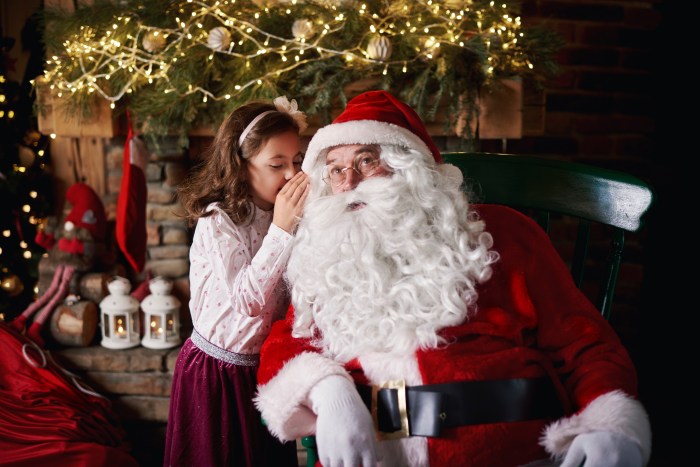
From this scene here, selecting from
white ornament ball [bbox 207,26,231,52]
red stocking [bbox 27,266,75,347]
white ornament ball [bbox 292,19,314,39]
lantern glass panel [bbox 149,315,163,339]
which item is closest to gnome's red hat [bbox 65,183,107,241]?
red stocking [bbox 27,266,75,347]

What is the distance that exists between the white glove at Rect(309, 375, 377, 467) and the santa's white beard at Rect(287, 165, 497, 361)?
0.55ft

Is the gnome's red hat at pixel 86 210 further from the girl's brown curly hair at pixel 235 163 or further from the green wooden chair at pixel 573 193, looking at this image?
the green wooden chair at pixel 573 193

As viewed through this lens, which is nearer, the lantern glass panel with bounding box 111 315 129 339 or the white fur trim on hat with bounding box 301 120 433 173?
the white fur trim on hat with bounding box 301 120 433 173

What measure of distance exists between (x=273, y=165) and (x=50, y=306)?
4.58 feet

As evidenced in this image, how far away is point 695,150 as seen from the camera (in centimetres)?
286

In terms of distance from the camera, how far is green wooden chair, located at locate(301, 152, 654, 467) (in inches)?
61.6

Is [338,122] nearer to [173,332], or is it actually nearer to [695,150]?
[173,332]

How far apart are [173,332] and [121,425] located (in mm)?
417

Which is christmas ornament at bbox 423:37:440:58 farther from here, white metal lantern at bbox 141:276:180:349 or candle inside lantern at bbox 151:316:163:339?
candle inside lantern at bbox 151:316:163:339

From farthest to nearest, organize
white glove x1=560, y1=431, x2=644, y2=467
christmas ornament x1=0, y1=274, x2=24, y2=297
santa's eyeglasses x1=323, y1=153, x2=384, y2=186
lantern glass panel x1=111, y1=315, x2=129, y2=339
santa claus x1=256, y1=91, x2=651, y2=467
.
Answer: christmas ornament x1=0, y1=274, x2=24, y2=297, lantern glass panel x1=111, y1=315, x2=129, y2=339, santa's eyeglasses x1=323, y1=153, x2=384, y2=186, santa claus x1=256, y1=91, x2=651, y2=467, white glove x1=560, y1=431, x2=644, y2=467

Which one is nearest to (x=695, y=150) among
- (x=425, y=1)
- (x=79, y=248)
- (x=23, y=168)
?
(x=425, y=1)

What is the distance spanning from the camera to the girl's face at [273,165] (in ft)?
5.70

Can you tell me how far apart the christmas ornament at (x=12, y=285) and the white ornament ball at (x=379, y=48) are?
1826mm

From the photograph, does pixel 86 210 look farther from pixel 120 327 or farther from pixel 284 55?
pixel 284 55
